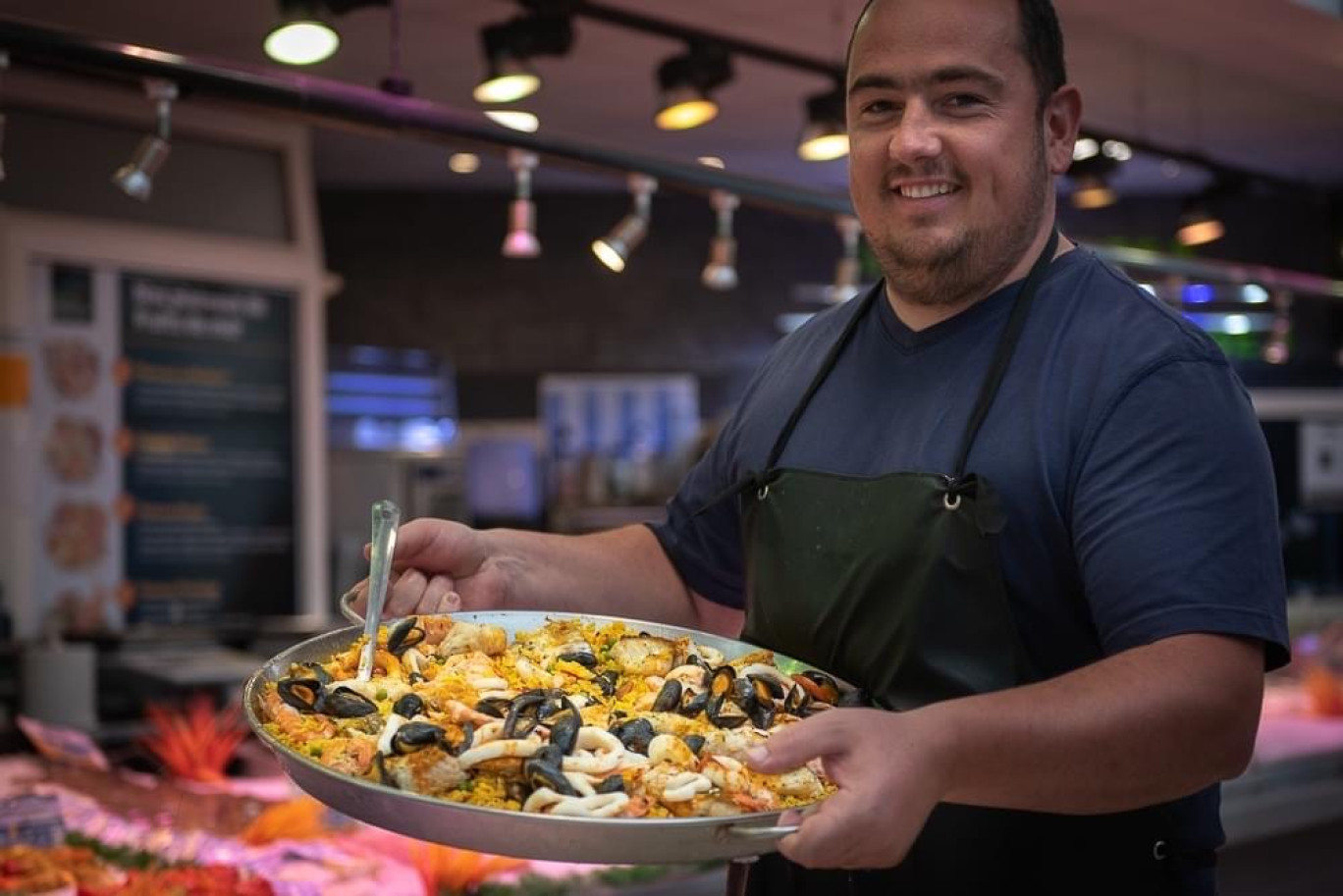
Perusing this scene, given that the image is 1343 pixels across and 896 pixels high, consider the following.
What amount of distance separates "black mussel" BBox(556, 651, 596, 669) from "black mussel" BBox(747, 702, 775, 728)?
21 centimetres

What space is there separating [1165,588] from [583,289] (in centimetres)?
765

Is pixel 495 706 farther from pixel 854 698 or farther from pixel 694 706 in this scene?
pixel 854 698

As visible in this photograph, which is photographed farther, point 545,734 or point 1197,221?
point 1197,221

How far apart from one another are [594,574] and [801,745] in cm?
90

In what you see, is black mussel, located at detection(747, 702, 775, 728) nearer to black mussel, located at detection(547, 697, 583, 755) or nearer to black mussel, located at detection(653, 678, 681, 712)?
black mussel, located at detection(653, 678, 681, 712)

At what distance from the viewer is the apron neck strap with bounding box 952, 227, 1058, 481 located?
1533mm

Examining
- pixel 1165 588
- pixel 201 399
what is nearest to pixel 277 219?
pixel 201 399

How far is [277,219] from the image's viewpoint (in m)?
6.39

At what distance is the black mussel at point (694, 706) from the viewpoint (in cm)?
140

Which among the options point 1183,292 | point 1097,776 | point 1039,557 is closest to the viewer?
point 1097,776

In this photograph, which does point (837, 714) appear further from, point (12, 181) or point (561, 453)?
point (561, 453)

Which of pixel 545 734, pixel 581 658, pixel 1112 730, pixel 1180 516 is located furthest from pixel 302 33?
pixel 1112 730

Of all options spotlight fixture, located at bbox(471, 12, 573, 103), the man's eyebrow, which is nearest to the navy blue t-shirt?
the man's eyebrow

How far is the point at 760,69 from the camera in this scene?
6.35 metres
